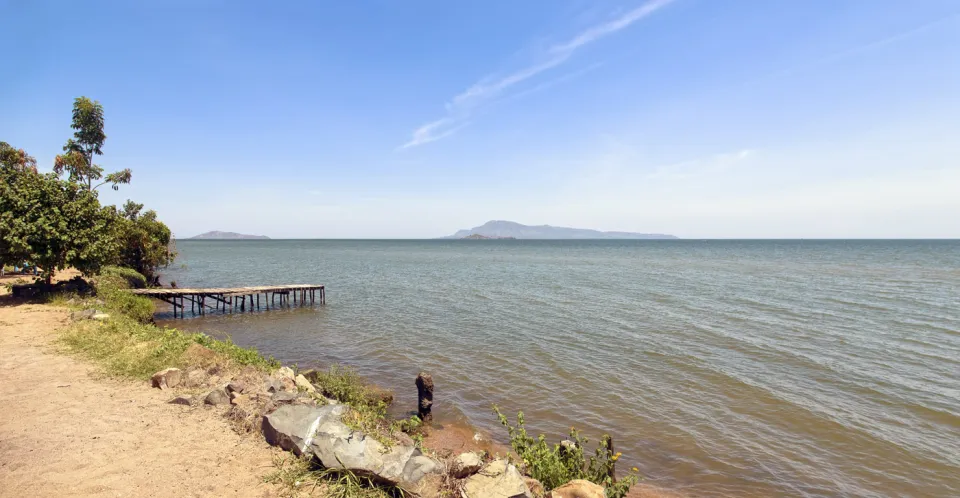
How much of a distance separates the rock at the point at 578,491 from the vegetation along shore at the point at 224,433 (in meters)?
0.04

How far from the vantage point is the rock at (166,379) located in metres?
11.2

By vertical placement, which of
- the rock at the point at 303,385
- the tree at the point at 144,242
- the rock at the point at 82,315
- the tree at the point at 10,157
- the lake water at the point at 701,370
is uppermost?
the tree at the point at 10,157

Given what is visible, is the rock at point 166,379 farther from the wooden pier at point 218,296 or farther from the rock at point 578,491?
the wooden pier at point 218,296

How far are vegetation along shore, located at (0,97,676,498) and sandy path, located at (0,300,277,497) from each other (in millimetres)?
32

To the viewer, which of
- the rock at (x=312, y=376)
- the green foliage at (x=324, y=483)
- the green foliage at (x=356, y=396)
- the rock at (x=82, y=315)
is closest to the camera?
the green foliage at (x=324, y=483)

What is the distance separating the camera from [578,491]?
6945mm

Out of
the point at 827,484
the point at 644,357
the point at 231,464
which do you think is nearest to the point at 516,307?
the point at 644,357

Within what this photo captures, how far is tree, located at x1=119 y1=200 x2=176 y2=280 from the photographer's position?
34.9m

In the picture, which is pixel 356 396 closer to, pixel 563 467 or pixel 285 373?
pixel 285 373

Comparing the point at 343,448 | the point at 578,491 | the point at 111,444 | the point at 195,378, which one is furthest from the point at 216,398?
the point at 578,491

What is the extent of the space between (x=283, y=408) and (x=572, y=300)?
91.0ft

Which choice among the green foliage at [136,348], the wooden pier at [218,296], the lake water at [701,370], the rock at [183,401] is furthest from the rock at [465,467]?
the wooden pier at [218,296]

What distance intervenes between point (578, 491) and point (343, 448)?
13.2 ft

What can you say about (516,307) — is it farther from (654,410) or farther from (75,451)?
(75,451)
